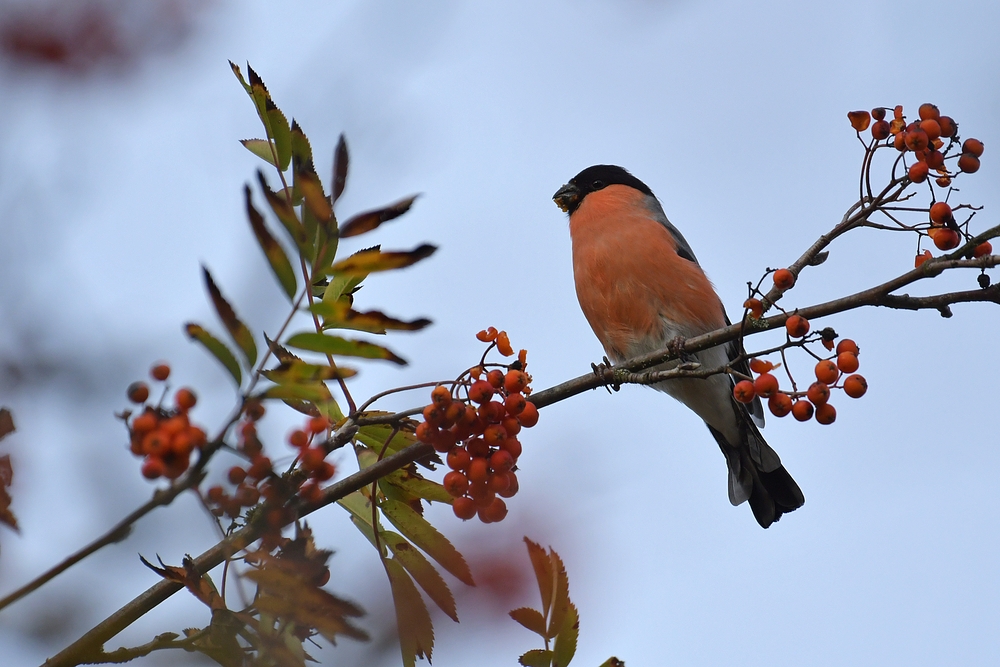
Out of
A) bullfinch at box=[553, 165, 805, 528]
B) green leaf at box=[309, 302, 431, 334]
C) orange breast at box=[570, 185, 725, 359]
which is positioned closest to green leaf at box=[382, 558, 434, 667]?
green leaf at box=[309, 302, 431, 334]

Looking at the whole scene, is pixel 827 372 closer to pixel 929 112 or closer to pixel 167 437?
pixel 929 112

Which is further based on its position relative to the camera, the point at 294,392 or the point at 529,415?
the point at 529,415

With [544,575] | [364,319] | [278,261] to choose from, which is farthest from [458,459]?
[278,261]

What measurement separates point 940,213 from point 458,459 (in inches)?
50.4

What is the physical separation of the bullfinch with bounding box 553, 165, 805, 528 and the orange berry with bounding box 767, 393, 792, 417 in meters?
2.01

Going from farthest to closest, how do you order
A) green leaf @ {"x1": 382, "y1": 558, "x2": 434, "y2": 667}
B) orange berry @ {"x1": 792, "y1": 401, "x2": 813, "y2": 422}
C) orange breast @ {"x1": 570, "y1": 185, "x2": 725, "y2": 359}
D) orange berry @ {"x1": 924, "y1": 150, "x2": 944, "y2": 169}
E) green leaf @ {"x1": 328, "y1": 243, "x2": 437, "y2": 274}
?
orange breast @ {"x1": 570, "y1": 185, "x2": 725, "y2": 359}, orange berry @ {"x1": 924, "y1": 150, "x2": 944, "y2": 169}, orange berry @ {"x1": 792, "y1": 401, "x2": 813, "y2": 422}, green leaf @ {"x1": 382, "y1": 558, "x2": 434, "y2": 667}, green leaf @ {"x1": 328, "y1": 243, "x2": 437, "y2": 274}

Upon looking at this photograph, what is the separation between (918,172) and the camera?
2.31 meters

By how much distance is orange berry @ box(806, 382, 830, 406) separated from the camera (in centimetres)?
221

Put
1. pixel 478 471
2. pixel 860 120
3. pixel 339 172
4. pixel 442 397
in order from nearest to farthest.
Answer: pixel 339 172 → pixel 442 397 → pixel 478 471 → pixel 860 120

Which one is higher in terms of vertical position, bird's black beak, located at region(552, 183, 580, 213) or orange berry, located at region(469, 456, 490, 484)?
bird's black beak, located at region(552, 183, 580, 213)

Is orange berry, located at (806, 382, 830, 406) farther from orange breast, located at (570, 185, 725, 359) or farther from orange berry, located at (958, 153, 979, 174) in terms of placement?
orange breast, located at (570, 185, 725, 359)

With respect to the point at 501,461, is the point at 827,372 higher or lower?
higher

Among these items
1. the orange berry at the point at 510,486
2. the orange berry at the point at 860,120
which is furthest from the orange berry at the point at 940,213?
the orange berry at the point at 510,486

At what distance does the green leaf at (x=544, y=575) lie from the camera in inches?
68.9
